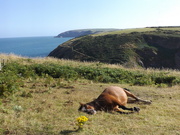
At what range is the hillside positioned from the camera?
61.2 metres

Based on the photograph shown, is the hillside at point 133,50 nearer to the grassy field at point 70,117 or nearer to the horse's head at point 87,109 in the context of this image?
the grassy field at point 70,117

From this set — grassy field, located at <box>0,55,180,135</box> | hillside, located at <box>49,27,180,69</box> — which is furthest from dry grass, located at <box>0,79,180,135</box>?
hillside, located at <box>49,27,180,69</box>

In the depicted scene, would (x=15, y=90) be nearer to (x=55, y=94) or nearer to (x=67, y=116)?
(x=55, y=94)

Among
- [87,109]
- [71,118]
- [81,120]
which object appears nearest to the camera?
[81,120]

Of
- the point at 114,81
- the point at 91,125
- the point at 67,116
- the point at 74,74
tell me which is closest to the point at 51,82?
the point at 74,74

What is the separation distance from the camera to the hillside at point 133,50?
201 ft

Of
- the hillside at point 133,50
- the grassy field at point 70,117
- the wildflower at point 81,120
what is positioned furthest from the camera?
the hillside at point 133,50

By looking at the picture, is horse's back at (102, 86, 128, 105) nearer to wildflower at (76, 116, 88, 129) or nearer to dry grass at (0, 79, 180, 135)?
dry grass at (0, 79, 180, 135)

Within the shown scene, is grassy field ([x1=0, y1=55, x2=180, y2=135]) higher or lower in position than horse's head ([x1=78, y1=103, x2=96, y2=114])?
lower

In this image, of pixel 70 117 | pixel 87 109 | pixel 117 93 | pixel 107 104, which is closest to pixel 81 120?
pixel 70 117

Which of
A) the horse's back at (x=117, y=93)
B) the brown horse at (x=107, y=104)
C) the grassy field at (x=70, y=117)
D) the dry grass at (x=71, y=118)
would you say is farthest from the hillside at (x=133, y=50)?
the brown horse at (x=107, y=104)

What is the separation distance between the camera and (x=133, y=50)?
217ft

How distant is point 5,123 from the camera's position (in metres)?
4.94

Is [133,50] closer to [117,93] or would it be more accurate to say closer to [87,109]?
[117,93]
